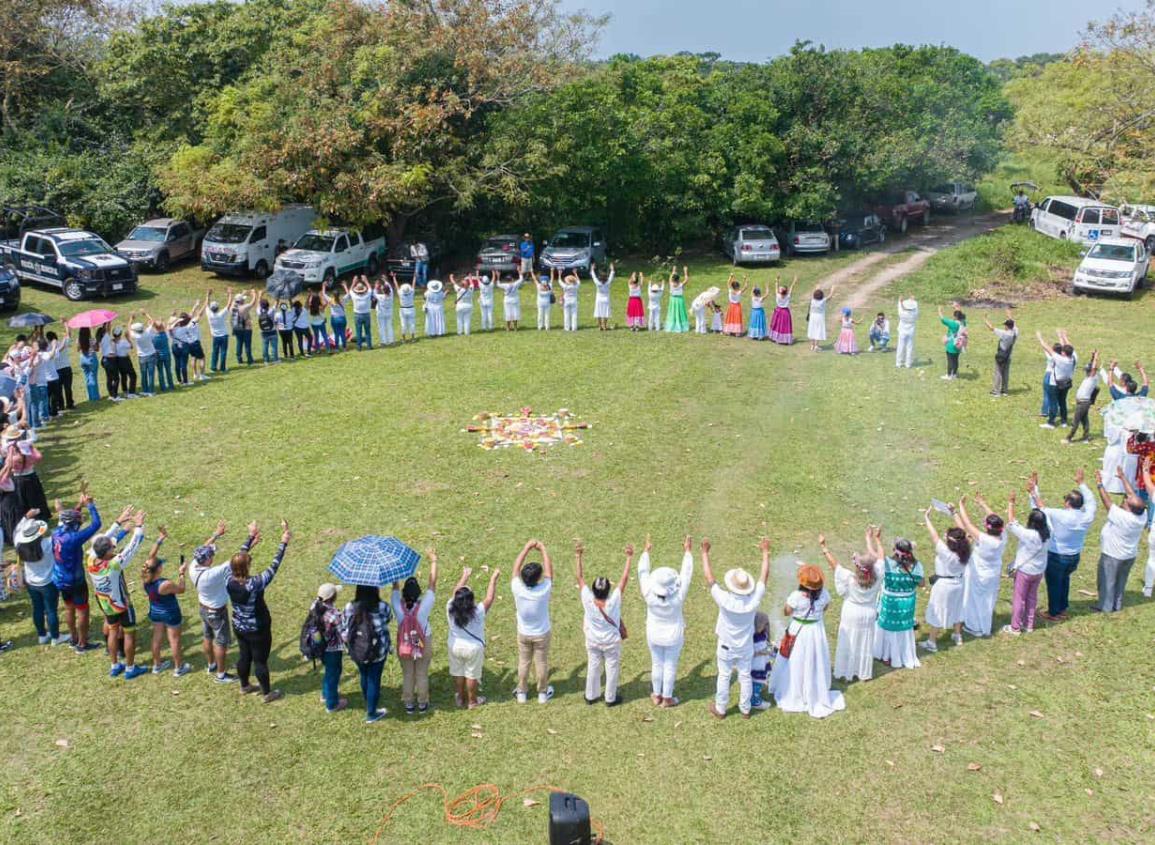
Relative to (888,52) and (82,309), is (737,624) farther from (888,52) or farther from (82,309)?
(888,52)

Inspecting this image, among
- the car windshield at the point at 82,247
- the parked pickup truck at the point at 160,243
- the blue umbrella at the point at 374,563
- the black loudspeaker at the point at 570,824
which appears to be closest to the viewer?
the black loudspeaker at the point at 570,824

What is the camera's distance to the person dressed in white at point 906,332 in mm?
19844

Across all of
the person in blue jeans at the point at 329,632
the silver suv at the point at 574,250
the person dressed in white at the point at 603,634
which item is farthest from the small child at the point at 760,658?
the silver suv at the point at 574,250

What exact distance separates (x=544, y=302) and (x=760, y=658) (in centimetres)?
1579

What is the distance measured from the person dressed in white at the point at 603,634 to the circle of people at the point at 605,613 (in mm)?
14

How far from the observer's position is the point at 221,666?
378 inches

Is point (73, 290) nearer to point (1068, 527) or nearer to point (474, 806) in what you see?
point (474, 806)

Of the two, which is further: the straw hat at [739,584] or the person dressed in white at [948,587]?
the person dressed in white at [948,587]

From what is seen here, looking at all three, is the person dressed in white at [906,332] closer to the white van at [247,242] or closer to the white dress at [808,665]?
the white dress at [808,665]

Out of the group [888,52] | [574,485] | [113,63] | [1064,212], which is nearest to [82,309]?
[113,63]

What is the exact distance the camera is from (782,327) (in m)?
22.3

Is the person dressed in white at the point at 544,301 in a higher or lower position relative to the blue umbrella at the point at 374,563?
higher

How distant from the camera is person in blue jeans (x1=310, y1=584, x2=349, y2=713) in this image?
28.7ft

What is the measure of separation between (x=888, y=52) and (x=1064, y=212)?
1567 centimetres
